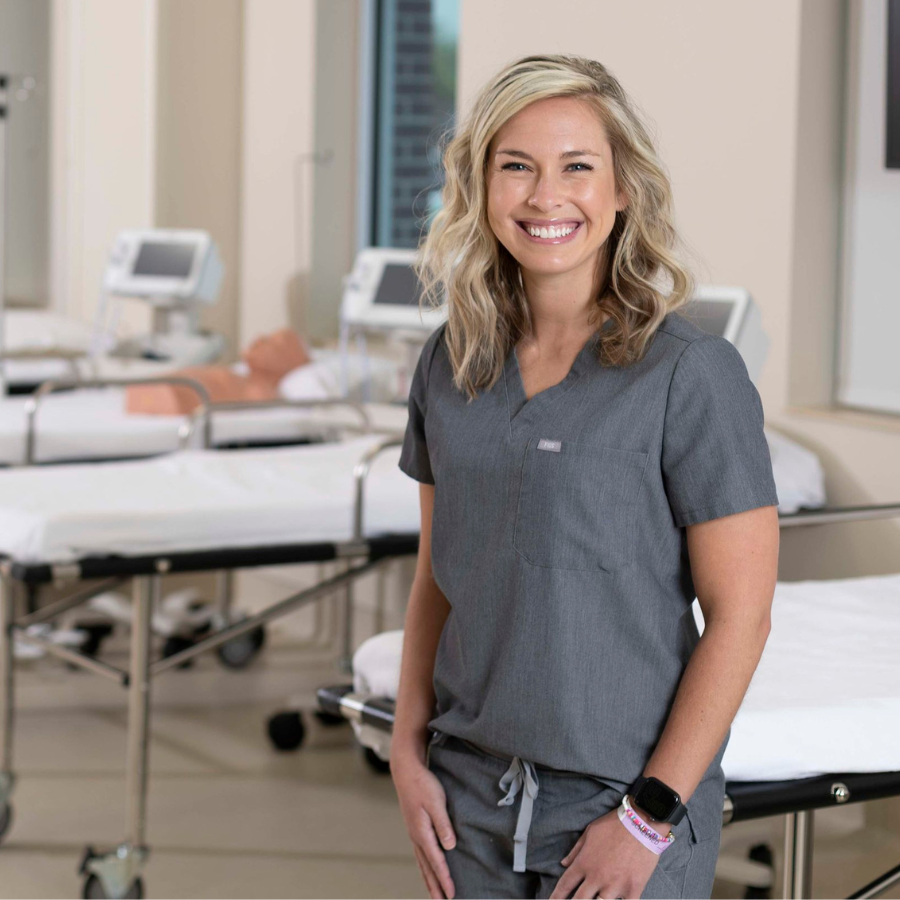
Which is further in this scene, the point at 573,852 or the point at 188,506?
the point at 188,506

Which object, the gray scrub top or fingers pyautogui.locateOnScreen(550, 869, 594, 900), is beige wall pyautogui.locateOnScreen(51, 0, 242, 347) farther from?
fingers pyautogui.locateOnScreen(550, 869, 594, 900)

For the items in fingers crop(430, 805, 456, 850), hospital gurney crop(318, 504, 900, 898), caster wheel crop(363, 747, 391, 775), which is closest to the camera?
fingers crop(430, 805, 456, 850)

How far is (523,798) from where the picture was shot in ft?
4.21

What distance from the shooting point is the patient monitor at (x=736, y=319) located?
2705 mm

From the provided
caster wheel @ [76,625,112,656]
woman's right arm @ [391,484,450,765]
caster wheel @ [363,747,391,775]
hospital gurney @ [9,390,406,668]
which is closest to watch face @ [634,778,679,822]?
woman's right arm @ [391,484,450,765]

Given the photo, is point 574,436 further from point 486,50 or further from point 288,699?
point 288,699

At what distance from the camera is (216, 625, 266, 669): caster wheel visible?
4312 millimetres

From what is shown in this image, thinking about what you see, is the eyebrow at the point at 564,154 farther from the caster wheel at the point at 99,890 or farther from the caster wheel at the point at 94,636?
the caster wheel at the point at 94,636

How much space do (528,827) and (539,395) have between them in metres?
0.40

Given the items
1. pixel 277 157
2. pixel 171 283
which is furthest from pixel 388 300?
pixel 171 283

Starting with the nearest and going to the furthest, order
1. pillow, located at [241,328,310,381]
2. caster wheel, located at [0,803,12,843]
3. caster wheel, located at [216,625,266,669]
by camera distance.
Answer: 1. caster wheel, located at [0,803,12,843]
2. caster wheel, located at [216,625,266,669]
3. pillow, located at [241,328,310,381]

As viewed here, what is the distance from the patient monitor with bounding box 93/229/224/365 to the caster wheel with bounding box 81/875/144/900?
2.42 meters

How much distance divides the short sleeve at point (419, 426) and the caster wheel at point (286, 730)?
2.23 meters

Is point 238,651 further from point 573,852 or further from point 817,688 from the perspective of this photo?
point 573,852
